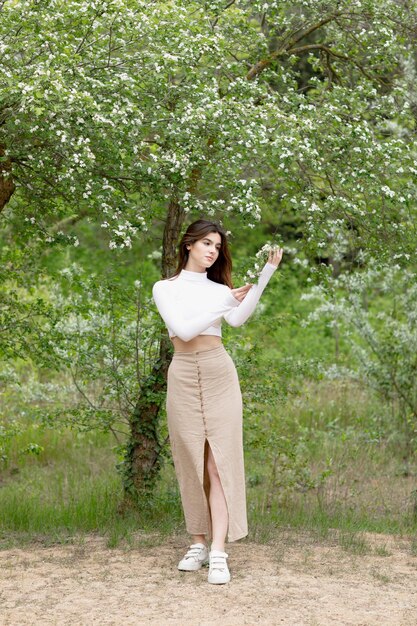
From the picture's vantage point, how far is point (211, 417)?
546cm

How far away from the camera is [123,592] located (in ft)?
17.2

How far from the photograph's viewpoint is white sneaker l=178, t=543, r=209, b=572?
5.59 m

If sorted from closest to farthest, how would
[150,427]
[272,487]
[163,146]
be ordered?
[163,146], [150,427], [272,487]

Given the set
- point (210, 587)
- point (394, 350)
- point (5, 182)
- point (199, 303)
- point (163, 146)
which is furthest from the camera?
point (394, 350)

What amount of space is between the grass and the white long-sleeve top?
1.78 m

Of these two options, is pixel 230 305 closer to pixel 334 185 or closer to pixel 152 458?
pixel 334 185

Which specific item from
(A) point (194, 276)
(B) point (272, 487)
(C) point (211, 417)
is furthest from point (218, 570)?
(B) point (272, 487)

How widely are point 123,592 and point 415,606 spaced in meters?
1.53

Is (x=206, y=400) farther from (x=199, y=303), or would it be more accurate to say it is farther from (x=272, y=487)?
(x=272, y=487)

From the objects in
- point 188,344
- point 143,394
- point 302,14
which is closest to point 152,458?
point 143,394

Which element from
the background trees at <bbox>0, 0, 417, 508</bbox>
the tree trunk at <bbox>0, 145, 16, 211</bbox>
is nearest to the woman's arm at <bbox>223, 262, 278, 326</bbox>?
the background trees at <bbox>0, 0, 417, 508</bbox>

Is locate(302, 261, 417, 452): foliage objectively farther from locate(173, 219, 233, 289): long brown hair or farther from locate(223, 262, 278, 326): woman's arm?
locate(223, 262, 278, 326): woman's arm

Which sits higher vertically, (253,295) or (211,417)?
(253,295)

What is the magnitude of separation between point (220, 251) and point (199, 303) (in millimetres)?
399
